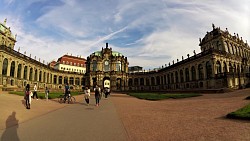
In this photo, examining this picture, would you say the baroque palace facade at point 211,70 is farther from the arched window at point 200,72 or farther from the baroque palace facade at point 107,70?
the baroque palace facade at point 107,70

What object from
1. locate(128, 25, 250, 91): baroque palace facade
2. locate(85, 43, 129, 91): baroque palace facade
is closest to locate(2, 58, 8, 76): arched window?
locate(85, 43, 129, 91): baroque palace facade

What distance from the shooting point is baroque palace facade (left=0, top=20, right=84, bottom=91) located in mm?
48969

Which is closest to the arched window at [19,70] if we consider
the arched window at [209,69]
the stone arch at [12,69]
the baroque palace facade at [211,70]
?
the stone arch at [12,69]

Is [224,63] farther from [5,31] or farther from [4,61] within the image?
[5,31]

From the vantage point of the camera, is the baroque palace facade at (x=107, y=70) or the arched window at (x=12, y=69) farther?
the baroque palace facade at (x=107, y=70)

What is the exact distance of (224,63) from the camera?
55531 mm

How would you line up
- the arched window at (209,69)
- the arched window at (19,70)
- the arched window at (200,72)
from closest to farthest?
1. the arched window at (209,69)
2. the arched window at (200,72)
3. the arched window at (19,70)

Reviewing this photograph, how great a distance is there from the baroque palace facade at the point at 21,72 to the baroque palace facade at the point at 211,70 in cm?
3956

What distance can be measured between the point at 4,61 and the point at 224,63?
73.0 meters

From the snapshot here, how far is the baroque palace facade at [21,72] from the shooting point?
49.0 metres

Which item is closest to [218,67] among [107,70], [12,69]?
[107,70]

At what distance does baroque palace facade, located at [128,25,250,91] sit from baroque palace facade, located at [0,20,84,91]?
39556mm

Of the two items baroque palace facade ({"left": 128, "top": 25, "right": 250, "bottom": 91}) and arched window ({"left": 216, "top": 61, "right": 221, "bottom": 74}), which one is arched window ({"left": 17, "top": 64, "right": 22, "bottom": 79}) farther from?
arched window ({"left": 216, "top": 61, "right": 221, "bottom": 74})

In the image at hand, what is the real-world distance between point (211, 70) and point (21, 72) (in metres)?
66.7
